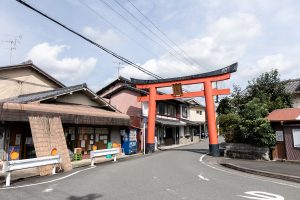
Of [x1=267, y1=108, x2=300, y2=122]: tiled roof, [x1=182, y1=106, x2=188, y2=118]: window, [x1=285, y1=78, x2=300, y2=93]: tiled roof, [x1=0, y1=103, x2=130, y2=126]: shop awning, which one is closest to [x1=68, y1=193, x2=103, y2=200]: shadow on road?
[x1=0, y1=103, x2=130, y2=126]: shop awning

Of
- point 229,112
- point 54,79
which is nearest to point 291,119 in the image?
point 229,112

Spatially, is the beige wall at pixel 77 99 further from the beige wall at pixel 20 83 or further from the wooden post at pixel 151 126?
the beige wall at pixel 20 83

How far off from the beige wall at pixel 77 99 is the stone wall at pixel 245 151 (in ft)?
36.7

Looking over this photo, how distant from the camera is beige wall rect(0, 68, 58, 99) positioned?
72.2 feet

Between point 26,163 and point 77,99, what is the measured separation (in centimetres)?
1080

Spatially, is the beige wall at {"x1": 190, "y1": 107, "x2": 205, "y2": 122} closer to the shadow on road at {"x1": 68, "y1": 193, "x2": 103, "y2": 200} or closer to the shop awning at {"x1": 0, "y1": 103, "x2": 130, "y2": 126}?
the shop awning at {"x1": 0, "y1": 103, "x2": 130, "y2": 126}

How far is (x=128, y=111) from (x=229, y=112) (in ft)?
36.4

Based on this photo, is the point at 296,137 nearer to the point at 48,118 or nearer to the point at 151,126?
the point at 151,126

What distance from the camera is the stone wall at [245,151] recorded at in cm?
1740

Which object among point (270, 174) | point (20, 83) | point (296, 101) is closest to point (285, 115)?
point (270, 174)

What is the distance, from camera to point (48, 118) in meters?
14.1

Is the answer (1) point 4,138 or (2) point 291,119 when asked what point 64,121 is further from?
(2) point 291,119

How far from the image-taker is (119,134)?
2284 centimetres

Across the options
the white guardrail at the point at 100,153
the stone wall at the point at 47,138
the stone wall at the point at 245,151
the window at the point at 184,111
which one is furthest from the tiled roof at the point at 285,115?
the window at the point at 184,111
